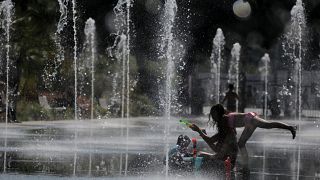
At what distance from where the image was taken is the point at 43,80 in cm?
3450

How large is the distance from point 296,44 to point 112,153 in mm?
36443

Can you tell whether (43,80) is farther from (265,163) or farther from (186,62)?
(265,163)

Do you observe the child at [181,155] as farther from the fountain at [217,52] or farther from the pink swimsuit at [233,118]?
the fountain at [217,52]

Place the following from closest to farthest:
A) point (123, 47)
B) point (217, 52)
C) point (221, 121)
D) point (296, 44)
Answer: point (221, 121), point (123, 47), point (217, 52), point (296, 44)

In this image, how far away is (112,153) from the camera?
46.5 feet

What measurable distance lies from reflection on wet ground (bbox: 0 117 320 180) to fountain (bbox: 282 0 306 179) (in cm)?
1510

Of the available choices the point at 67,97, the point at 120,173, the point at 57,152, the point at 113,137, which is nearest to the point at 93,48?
the point at 67,97

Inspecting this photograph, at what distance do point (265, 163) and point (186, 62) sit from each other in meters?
30.2

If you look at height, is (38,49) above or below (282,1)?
below

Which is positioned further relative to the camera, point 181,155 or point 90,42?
point 90,42

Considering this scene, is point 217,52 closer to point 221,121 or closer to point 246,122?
point 246,122

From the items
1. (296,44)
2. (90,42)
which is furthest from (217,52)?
(90,42)

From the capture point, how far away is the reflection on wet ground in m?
11.0

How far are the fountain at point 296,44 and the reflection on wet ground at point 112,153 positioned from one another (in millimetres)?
15096
